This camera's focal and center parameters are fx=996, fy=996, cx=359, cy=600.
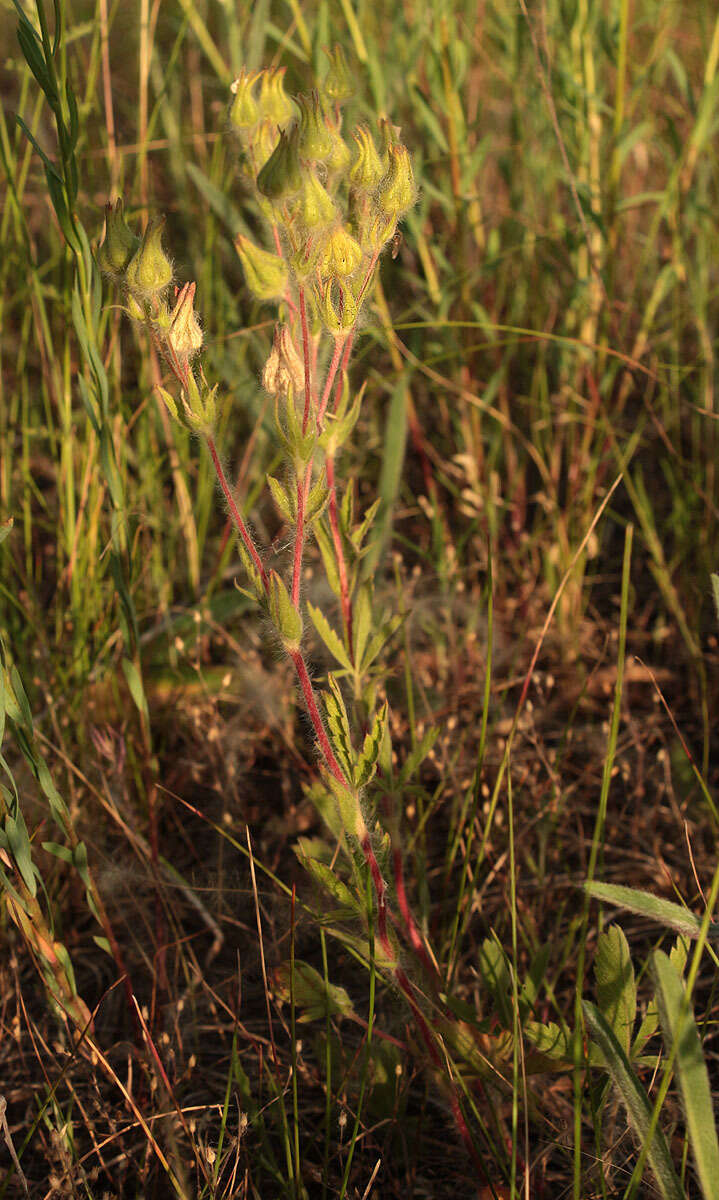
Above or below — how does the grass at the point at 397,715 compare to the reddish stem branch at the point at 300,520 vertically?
below

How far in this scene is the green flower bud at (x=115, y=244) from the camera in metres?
0.97

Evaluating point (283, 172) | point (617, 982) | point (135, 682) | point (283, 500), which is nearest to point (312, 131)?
point (283, 172)

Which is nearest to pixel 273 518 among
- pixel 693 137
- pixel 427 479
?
pixel 427 479

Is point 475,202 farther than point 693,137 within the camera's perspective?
Yes

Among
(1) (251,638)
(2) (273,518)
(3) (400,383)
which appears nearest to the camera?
(3) (400,383)

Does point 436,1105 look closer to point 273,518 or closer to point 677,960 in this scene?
point 677,960

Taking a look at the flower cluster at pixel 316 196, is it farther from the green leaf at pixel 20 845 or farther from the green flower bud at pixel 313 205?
the green leaf at pixel 20 845

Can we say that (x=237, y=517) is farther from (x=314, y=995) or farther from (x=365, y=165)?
(x=314, y=995)

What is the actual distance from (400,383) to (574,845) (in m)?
0.86

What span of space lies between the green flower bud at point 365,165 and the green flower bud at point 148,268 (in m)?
0.20

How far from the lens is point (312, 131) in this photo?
896 mm

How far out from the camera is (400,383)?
1.81 metres

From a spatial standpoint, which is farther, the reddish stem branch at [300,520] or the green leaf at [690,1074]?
the reddish stem branch at [300,520]

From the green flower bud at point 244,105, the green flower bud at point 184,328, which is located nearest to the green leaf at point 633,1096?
the green flower bud at point 184,328
